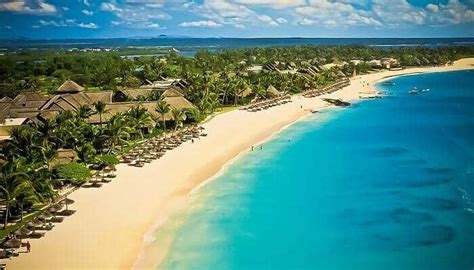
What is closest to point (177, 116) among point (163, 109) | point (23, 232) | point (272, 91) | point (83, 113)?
point (163, 109)

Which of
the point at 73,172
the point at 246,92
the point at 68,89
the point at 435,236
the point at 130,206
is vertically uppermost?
the point at 68,89

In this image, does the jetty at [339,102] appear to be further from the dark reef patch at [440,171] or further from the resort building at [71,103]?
the dark reef patch at [440,171]

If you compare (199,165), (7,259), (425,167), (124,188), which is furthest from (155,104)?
(7,259)

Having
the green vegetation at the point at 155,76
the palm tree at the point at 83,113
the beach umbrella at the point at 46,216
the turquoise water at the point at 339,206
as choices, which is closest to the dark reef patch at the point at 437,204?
the turquoise water at the point at 339,206

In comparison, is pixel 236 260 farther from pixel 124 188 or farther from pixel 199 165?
pixel 199 165

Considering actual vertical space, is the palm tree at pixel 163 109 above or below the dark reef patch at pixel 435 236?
above

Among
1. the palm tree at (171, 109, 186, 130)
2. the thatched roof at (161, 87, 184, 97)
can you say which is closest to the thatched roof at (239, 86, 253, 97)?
the thatched roof at (161, 87, 184, 97)

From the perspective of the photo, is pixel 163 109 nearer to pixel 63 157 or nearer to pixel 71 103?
pixel 71 103
